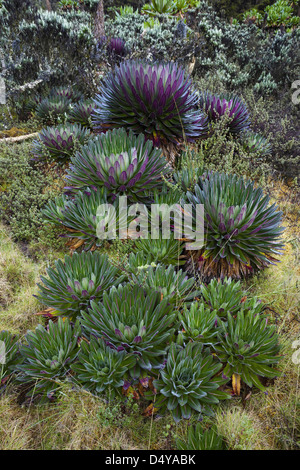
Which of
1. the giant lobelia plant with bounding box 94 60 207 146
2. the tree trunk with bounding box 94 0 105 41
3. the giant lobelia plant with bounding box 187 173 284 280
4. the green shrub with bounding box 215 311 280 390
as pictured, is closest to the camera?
the green shrub with bounding box 215 311 280 390

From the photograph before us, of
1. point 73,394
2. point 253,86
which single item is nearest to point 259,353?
point 73,394

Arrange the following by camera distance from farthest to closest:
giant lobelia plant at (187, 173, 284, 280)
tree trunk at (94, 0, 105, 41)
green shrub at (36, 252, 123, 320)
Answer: tree trunk at (94, 0, 105, 41) → giant lobelia plant at (187, 173, 284, 280) → green shrub at (36, 252, 123, 320)

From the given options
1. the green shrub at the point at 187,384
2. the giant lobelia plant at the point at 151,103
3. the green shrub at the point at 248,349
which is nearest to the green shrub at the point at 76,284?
the green shrub at the point at 187,384

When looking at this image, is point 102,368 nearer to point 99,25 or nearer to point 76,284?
point 76,284

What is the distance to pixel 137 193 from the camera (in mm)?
3180

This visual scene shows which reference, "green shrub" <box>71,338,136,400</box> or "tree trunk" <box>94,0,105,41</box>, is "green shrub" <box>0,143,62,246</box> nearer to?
"green shrub" <box>71,338,136,400</box>

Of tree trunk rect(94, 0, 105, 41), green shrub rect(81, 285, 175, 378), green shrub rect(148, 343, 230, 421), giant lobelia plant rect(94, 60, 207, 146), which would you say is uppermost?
tree trunk rect(94, 0, 105, 41)

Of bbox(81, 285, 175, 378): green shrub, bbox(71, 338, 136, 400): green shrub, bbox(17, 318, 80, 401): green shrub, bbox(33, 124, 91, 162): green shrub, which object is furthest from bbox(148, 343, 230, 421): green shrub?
bbox(33, 124, 91, 162): green shrub

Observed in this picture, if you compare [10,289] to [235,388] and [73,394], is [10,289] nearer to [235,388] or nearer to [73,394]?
[73,394]

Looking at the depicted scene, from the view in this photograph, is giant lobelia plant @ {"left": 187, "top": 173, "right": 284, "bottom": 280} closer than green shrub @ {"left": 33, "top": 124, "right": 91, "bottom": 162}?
Yes

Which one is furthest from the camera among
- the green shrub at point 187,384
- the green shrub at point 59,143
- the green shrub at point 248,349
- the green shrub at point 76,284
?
the green shrub at point 59,143

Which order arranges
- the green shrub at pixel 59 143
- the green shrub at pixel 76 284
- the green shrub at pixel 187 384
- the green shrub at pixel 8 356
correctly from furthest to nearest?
the green shrub at pixel 59 143, the green shrub at pixel 76 284, the green shrub at pixel 8 356, the green shrub at pixel 187 384

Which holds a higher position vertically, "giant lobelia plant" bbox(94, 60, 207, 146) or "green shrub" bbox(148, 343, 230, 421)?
"giant lobelia plant" bbox(94, 60, 207, 146)

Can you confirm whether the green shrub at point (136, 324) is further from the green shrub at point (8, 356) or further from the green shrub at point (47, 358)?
the green shrub at point (8, 356)
